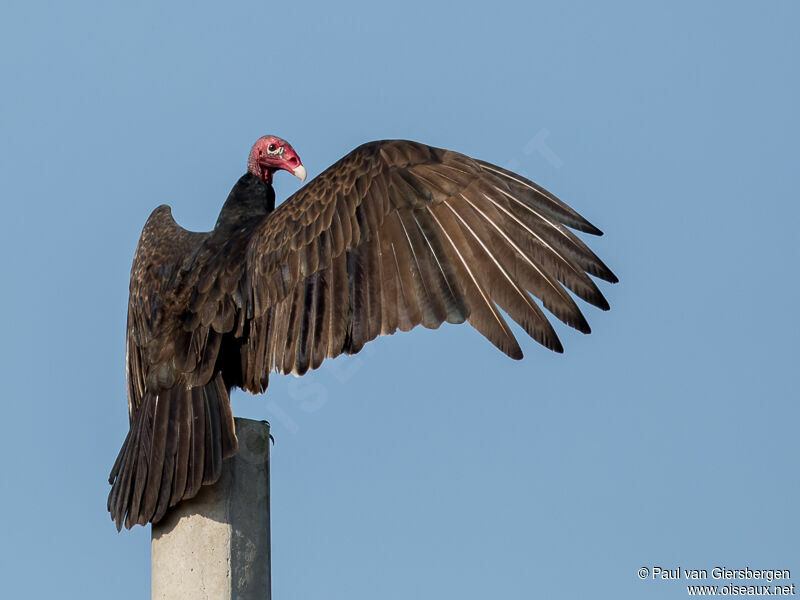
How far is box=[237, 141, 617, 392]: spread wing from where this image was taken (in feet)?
12.6

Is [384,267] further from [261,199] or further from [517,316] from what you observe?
[261,199]

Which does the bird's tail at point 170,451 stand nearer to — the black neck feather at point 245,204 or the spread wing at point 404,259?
the spread wing at point 404,259

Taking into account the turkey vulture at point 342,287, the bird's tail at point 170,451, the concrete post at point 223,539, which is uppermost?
the turkey vulture at point 342,287

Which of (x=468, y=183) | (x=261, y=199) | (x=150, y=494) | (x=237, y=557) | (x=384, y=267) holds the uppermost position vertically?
(x=261, y=199)

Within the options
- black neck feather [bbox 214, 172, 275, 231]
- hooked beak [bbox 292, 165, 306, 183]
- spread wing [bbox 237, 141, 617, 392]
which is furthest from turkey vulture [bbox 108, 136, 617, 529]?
hooked beak [bbox 292, 165, 306, 183]

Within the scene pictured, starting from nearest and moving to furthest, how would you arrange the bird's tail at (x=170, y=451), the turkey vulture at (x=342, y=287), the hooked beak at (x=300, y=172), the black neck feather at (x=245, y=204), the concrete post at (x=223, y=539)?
the concrete post at (x=223, y=539)
the bird's tail at (x=170, y=451)
the turkey vulture at (x=342, y=287)
the black neck feather at (x=245, y=204)
the hooked beak at (x=300, y=172)

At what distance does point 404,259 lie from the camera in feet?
13.2

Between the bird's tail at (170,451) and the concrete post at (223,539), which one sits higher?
the bird's tail at (170,451)

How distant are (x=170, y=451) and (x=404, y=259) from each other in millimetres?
995

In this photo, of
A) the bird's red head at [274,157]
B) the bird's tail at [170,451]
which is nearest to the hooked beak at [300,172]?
the bird's red head at [274,157]

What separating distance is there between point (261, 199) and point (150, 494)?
1734mm

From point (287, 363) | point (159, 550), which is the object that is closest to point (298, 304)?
point (287, 363)

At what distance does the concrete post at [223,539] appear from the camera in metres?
3.31

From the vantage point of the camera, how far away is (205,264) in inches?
173
